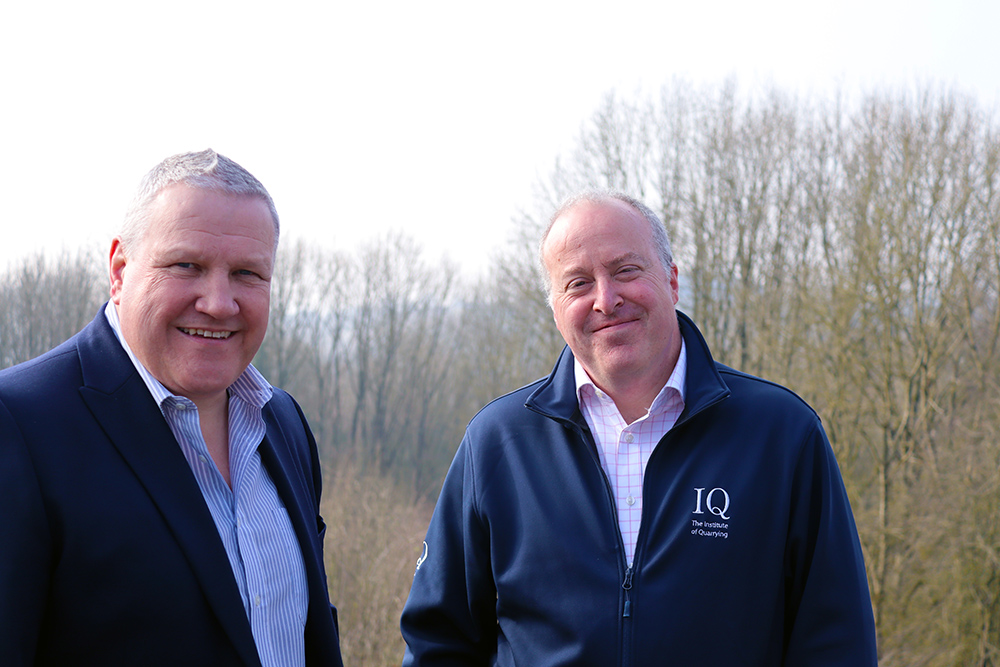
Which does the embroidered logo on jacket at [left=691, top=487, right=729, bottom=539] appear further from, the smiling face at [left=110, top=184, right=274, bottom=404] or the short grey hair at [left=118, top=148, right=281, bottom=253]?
the short grey hair at [left=118, top=148, right=281, bottom=253]

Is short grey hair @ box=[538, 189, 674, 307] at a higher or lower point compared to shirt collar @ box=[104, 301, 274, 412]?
higher

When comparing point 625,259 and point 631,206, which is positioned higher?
point 631,206

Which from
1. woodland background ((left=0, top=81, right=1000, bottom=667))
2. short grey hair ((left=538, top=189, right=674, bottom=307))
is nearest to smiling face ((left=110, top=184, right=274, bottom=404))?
short grey hair ((left=538, top=189, right=674, bottom=307))

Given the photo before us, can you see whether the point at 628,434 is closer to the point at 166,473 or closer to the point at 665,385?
the point at 665,385

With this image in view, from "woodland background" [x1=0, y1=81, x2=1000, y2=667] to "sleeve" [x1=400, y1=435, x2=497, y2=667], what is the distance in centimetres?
1478

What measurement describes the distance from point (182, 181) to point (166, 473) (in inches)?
28.8

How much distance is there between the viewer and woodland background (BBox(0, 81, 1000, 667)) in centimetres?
1616

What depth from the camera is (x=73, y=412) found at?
79.1 inches

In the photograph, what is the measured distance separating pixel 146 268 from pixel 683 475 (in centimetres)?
160

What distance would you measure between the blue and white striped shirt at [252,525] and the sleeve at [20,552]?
38cm

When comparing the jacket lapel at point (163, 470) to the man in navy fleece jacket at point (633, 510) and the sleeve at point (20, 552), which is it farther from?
the man in navy fleece jacket at point (633, 510)

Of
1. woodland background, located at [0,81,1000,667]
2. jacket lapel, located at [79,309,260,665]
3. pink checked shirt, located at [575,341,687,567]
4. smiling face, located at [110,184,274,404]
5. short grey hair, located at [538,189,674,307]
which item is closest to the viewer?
jacket lapel, located at [79,309,260,665]

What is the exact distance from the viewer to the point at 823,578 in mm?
2414

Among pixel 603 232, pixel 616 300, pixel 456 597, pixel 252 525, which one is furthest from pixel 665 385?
pixel 252 525
